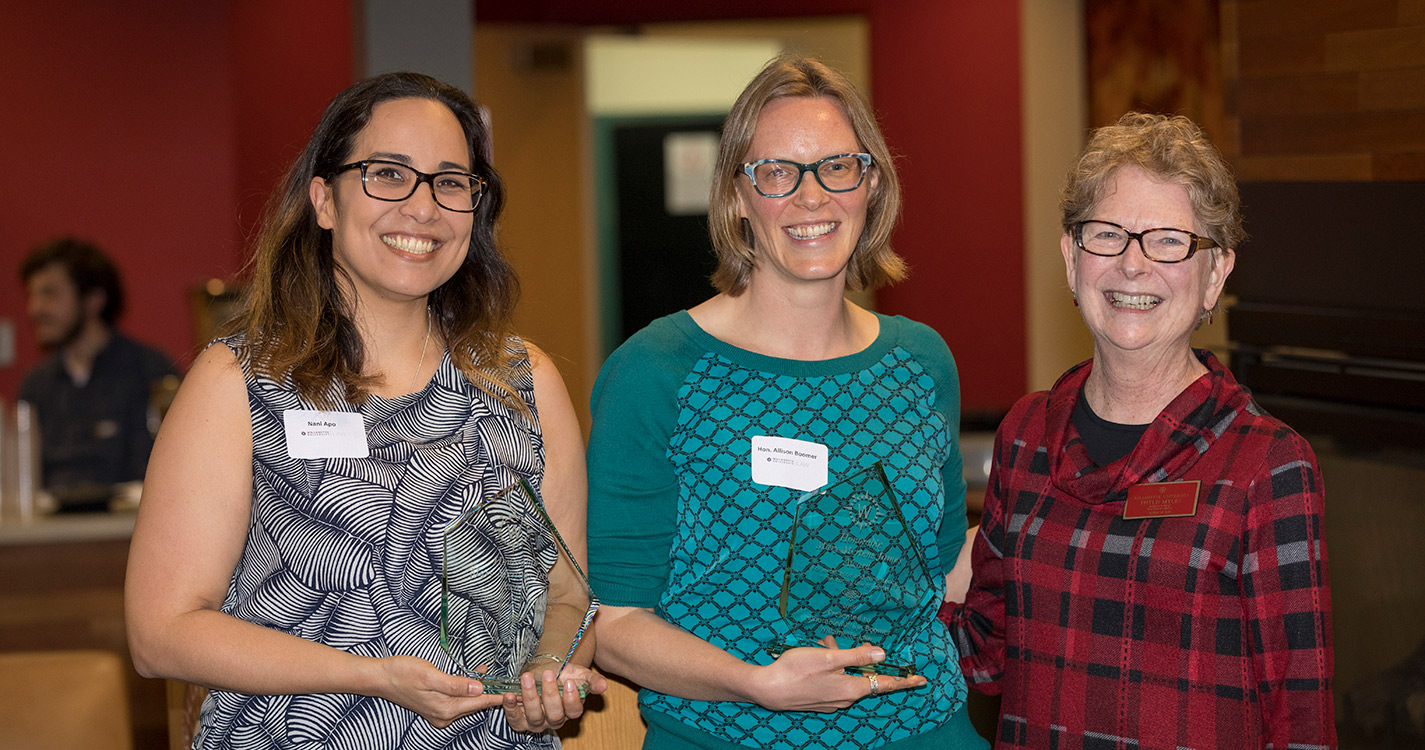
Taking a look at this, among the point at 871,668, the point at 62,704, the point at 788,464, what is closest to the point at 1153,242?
the point at 788,464

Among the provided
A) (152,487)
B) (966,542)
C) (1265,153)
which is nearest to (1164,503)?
(966,542)

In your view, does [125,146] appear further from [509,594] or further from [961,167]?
[509,594]

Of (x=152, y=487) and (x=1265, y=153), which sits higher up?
(x=1265, y=153)

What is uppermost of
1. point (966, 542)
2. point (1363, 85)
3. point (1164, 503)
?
point (1363, 85)

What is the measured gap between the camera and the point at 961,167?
5.90 m

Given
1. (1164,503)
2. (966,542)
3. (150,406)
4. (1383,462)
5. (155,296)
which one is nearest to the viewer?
(1164,503)

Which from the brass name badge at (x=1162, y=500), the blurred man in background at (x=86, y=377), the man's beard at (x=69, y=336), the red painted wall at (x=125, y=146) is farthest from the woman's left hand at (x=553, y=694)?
the red painted wall at (x=125, y=146)

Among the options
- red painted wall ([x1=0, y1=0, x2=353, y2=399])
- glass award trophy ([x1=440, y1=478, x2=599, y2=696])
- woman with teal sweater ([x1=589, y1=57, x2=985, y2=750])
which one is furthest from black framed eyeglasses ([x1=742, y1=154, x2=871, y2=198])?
red painted wall ([x1=0, y1=0, x2=353, y2=399])

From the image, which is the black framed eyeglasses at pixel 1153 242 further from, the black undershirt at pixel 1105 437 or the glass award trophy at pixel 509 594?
the glass award trophy at pixel 509 594

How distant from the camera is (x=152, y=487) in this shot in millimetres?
1552

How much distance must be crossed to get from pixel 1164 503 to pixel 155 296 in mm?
6045

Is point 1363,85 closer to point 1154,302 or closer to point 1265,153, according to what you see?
point 1265,153

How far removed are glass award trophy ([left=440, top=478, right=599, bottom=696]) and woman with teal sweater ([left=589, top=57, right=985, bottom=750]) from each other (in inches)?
4.8

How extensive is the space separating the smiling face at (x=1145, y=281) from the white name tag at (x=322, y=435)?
1.00 m
